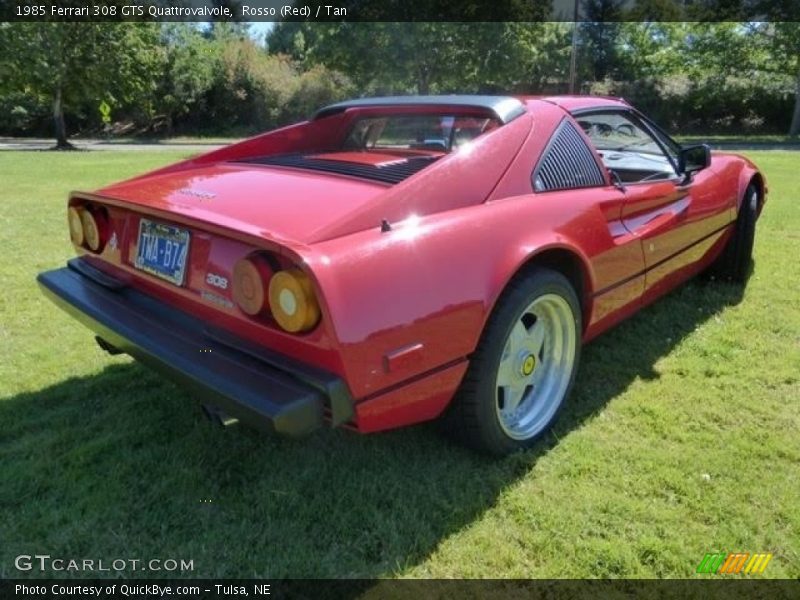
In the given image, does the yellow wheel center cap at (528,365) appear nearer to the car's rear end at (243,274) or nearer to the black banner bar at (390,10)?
the car's rear end at (243,274)

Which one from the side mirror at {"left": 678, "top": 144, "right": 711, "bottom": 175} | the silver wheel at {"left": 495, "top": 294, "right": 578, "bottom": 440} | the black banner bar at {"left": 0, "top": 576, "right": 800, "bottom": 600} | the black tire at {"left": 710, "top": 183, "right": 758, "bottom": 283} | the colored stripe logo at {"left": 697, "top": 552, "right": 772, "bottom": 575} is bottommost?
the black banner bar at {"left": 0, "top": 576, "right": 800, "bottom": 600}

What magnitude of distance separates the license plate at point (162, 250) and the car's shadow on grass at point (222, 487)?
0.72 metres

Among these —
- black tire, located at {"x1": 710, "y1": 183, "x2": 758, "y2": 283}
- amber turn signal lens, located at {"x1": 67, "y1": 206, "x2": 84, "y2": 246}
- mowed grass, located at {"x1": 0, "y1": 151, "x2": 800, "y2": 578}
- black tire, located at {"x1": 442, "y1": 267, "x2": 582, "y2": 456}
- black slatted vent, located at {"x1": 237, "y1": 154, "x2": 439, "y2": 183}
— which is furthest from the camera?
black tire, located at {"x1": 710, "y1": 183, "x2": 758, "y2": 283}

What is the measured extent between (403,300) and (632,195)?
5.31 feet

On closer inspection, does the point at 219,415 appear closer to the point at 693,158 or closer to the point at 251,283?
the point at 251,283

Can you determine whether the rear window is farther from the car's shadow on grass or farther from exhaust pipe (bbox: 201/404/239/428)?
exhaust pipe (bbox: 201/404/239/428)

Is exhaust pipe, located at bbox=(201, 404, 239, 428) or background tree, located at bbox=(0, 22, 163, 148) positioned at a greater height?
background tree, located at bbox=(0, 22, 163, 148)

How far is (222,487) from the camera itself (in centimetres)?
228

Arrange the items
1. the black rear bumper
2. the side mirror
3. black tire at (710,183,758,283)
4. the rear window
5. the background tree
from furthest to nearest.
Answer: the background tree, black tire at (710,183,758,283), the side mirror, the rear window, the black rear bumper

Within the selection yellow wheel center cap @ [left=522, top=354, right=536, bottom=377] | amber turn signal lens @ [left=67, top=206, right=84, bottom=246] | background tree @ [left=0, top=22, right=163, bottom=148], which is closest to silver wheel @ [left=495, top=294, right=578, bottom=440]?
yellow wheel center cap @ [left=522, top=354, right=536, bottom=377]

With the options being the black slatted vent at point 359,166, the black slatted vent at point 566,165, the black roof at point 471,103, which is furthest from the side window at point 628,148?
the black slatted vent at point 359,166

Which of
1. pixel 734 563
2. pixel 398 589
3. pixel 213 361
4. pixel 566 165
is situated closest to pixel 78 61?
pixel 566 165

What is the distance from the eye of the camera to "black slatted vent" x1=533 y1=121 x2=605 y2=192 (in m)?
2.58

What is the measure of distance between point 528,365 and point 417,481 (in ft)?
2.08
